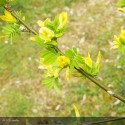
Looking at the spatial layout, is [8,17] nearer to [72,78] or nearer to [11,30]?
[11,30]

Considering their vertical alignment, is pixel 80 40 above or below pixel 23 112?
above

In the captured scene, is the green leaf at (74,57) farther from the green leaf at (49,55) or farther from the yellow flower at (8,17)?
the yellow flower at (8,17)

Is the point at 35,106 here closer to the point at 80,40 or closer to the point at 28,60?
the point at 28,60

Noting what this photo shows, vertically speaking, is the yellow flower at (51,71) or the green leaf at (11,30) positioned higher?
the green leaf at (11,30)

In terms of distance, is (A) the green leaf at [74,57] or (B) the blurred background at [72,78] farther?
(B) the blurred background at [72,78]

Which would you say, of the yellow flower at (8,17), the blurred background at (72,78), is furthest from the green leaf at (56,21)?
the blurred background at (72,78)

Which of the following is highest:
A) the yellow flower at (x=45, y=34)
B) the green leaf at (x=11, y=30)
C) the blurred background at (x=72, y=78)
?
the yellow flower at (x=45, y=34)

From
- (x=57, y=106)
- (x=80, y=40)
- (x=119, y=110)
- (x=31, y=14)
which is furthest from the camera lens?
(x=31, y=14)

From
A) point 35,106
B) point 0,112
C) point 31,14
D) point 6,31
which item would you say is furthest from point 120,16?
point 6,31

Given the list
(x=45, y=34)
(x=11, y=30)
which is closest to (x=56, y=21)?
(x=45, y=34)
